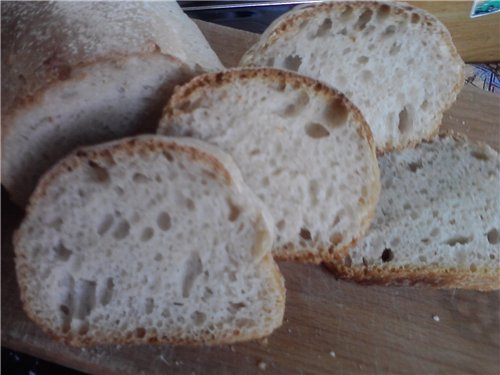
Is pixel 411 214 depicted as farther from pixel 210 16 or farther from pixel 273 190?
pixel 210 16

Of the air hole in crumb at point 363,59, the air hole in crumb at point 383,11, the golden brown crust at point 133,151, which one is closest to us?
the golden brown crust at point 133,151

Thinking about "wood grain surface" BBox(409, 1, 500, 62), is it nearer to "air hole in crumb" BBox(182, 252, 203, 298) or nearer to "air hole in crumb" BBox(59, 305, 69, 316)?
"air hole in crumb" BBox(182, 252, 203, 298)

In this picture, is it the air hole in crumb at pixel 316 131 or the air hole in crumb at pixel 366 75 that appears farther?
the air hole in crumb at pixel 366 75

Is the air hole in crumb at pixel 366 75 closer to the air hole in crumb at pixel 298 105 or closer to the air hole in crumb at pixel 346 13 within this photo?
the air hole in crumb at pixel 346 13

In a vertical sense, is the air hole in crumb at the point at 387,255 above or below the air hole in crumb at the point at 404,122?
below

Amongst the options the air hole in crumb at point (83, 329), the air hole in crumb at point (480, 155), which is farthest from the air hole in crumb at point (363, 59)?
the air hole in crumb at point (83, 329)

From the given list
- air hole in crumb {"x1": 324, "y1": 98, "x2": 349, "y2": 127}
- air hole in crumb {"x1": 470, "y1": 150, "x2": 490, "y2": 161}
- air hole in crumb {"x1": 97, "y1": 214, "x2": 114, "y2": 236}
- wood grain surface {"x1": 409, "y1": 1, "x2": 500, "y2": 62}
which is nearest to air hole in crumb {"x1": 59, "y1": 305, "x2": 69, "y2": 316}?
air hole in crumb {"x1": 97, "y1": 214, "x2": 114, "y2": 236}
